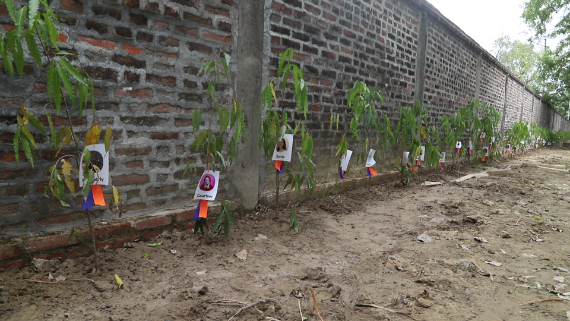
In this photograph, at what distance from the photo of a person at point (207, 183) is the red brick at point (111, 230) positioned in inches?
18.9

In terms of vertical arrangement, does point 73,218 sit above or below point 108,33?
below

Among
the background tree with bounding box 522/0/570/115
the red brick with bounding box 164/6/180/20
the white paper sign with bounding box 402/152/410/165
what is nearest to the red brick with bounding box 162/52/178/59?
the red brick with bounding box 164/6/180/20

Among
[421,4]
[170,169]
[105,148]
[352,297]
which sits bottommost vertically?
[352,297]

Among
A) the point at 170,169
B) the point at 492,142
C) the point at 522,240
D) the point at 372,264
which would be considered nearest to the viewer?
the point at 372,264

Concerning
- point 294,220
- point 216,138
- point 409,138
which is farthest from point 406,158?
point 216,138

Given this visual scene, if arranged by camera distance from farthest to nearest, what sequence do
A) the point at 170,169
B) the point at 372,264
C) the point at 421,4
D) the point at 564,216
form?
1. the point at 421,4
2. the point at 564,216
3. the point at 170,169
4. the point at 372,264

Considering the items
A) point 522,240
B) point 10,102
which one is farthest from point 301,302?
point 522,240

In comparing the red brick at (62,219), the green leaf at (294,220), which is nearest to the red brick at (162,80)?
the red brick at (62,219)

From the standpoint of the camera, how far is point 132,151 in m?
2.02

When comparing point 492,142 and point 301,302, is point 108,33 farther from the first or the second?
point 492,142

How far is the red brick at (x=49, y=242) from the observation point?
1628mm

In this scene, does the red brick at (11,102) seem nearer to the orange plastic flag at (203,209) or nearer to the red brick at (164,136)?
the red brick at (164,136)

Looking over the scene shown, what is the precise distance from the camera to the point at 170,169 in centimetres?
222

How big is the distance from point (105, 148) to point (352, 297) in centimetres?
141
